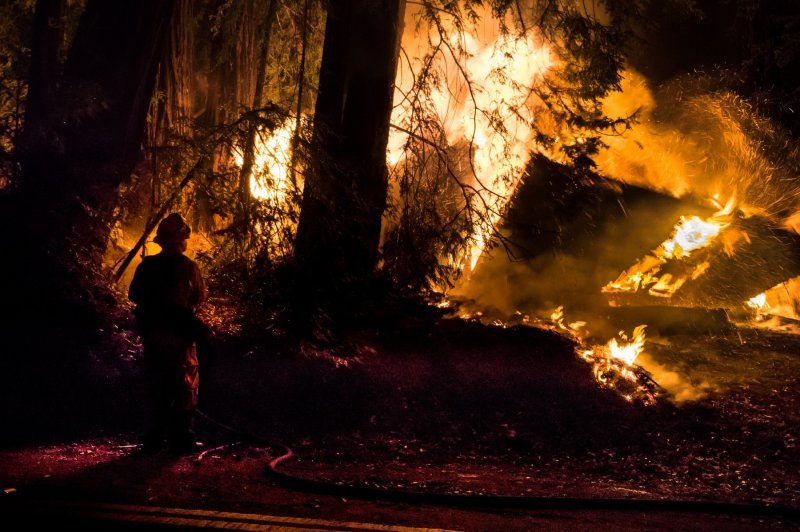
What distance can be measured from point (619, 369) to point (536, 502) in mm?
4263

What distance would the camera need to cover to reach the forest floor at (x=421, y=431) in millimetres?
5324

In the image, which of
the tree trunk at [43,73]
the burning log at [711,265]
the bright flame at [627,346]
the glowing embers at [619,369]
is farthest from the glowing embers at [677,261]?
the tree trunk at [43,73]

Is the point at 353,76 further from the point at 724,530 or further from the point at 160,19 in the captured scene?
the point at 724,530

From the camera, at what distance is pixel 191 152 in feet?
29.5

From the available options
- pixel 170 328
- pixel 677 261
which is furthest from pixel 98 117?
pixel 677 261

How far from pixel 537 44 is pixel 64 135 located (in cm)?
781

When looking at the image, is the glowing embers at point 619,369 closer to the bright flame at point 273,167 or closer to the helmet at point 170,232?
the bright flame at point 273,167

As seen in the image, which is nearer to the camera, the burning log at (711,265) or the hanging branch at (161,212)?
the hanging branch at (161,212)

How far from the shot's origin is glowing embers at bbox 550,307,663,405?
8500 millimetres

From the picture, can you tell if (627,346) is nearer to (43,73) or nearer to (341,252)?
(341,252)

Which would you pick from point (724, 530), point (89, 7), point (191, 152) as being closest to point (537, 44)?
point (191, 152)

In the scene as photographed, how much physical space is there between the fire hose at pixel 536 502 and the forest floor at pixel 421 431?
149mm

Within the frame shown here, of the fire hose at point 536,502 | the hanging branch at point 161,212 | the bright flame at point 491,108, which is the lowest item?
the fire hose at point 536,502

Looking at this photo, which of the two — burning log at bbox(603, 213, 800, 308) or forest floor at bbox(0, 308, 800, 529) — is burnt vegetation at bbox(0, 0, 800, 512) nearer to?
forest floor at bbox(0, 308, 800, 529)
